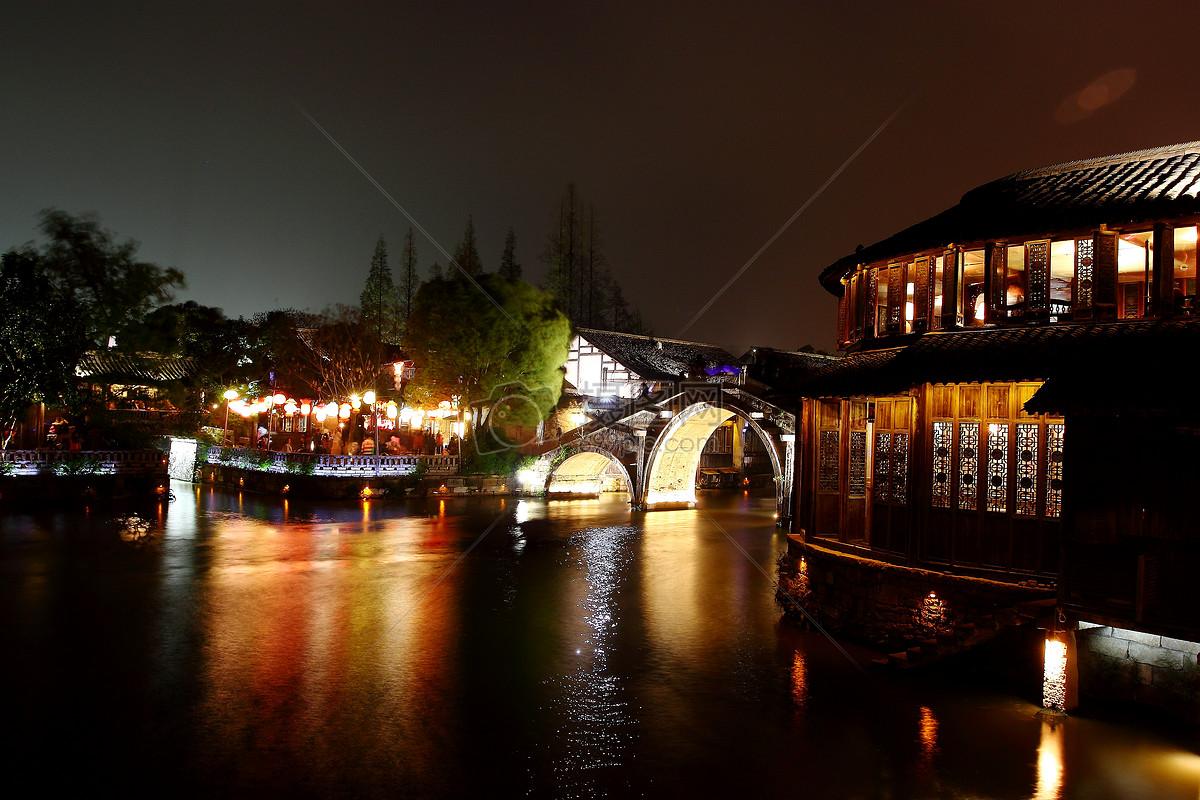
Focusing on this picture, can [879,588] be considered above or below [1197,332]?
below

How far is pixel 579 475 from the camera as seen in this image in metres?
43.8

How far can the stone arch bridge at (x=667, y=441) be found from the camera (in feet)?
110

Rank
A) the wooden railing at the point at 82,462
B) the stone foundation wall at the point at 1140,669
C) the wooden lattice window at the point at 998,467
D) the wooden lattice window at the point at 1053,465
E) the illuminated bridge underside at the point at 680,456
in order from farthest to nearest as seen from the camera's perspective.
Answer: the illuminated bridge underside at the point at 680,456
the wooden railing at the point at 82,462
the wooden lattice window at the point at 998,467
the wooden lattice window at the point at 1053,465
the stone foundation wall at the point at 1140,669

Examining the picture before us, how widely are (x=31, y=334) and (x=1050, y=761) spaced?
39.5m

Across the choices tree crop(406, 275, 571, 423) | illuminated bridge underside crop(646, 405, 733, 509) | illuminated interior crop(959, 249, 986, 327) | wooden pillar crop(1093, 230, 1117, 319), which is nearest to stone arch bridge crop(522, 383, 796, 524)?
illuminated bridge underside crop(646, 405, 733, 509)

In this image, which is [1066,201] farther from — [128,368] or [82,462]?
[128,368]

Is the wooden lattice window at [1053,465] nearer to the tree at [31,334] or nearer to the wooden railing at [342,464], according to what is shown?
the wooden railing at [342,464]

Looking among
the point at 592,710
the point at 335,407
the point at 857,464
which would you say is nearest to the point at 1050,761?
the point at 592,710

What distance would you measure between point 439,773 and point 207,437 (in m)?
46.6

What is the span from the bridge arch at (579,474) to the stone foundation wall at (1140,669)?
29.3 m

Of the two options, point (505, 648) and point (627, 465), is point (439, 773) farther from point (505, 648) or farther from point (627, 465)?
point (627, 465)

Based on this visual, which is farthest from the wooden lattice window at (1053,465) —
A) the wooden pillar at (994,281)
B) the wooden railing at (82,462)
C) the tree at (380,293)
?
the tree at (380,293)

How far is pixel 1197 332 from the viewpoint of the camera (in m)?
11.8

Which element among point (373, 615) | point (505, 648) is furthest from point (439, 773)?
Answer: point (373, 615)
